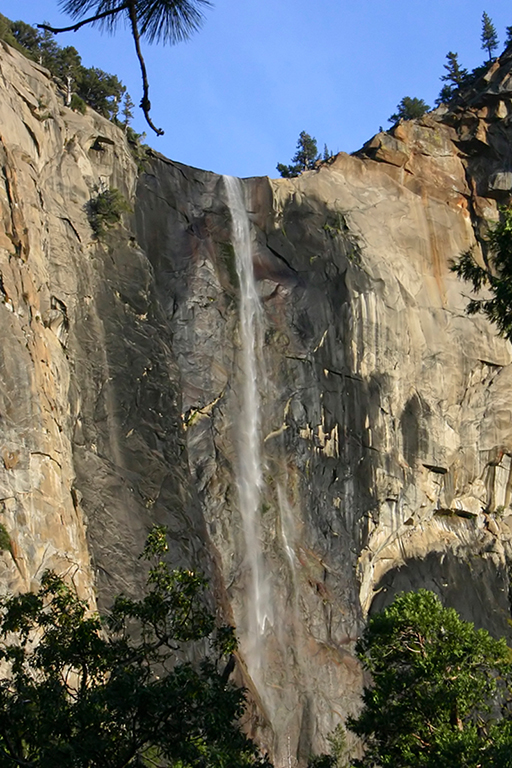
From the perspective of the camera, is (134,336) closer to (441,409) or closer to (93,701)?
(441,409)

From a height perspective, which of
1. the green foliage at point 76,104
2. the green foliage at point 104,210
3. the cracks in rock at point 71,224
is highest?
the green foliage at point 76,104

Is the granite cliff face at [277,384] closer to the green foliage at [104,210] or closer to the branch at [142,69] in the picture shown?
the green foliage at [104,210]

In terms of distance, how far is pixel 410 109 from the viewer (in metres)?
62.2

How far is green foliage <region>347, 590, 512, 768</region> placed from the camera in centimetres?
1677

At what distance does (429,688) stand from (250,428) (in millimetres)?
19559

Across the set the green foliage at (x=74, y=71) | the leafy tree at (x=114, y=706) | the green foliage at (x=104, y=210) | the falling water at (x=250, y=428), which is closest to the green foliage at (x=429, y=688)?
the leafy tree at (x=114, y=706)

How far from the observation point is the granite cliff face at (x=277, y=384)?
28453 millimetres

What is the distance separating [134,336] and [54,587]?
21.3m

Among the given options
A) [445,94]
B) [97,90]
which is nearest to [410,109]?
[445,94]

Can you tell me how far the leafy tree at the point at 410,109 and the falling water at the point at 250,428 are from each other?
23.2 m

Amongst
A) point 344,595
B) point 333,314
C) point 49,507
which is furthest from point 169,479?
point 333,314

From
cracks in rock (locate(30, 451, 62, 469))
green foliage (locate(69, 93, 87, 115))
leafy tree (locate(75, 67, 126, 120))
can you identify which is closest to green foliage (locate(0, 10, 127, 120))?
leafy tree (locate(75, 67, 126, 120))

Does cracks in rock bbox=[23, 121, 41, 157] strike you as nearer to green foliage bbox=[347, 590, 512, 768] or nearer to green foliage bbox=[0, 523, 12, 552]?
green foliage bbox=[0, 523, 12, 552]

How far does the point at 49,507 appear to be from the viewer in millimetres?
25781
